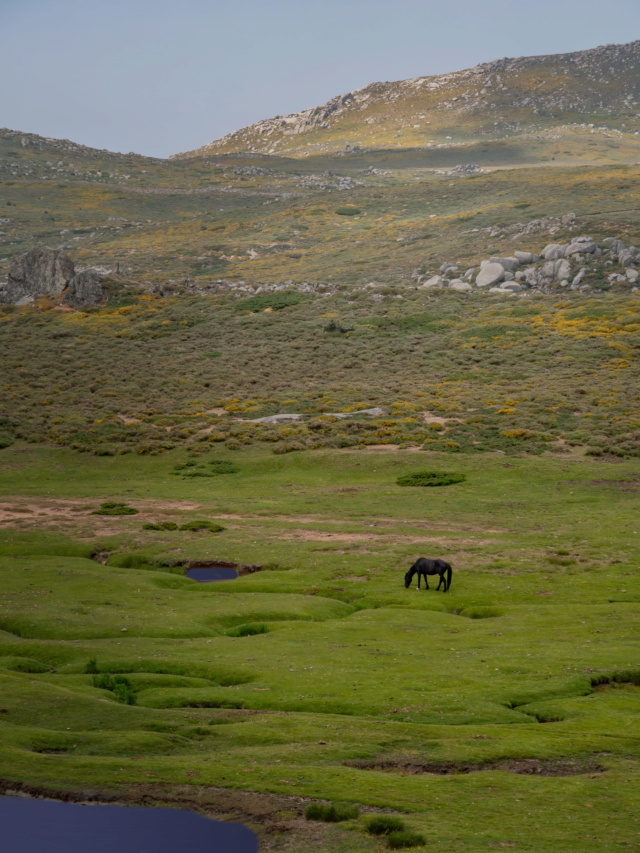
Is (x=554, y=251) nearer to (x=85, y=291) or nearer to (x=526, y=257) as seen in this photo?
(x=526, y=257)

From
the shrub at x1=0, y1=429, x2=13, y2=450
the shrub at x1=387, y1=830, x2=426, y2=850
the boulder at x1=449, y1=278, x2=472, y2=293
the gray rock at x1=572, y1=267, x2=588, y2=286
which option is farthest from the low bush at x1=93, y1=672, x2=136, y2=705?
the boulder at x1=449, y1=278, x2=472, y2=293

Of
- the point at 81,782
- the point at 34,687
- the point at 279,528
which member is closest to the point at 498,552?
the point at 279,528

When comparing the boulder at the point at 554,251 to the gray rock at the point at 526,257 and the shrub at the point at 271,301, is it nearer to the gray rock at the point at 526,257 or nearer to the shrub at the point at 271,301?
the gray rock at the point at 526,257

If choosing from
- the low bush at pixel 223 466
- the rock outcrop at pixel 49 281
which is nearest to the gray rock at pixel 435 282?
the rock outcrop at pixel 49 281

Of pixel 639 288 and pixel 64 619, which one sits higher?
pixel 639 288

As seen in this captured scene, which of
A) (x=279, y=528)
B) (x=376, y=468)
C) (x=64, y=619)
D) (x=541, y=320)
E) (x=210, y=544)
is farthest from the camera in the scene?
(x=541, y=320)

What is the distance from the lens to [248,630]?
2681cm

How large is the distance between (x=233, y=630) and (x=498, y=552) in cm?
1471

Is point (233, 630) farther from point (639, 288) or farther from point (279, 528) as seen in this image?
point (639, 288)

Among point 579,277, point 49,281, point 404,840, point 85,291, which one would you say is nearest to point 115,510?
point 404,840

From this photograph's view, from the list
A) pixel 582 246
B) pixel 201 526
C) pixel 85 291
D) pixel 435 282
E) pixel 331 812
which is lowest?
pixel 201 526

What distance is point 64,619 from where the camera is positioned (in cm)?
2650

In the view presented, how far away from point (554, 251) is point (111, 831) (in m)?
117

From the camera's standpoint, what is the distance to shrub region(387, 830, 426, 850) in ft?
39.7
